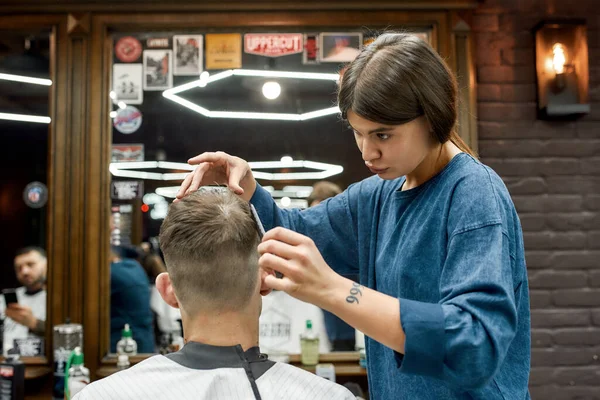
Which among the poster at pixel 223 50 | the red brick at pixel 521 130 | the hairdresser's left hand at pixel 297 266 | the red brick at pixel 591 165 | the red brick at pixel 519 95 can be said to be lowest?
the hairdresser's left hand at pixel 297 266

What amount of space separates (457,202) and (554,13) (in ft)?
7.53

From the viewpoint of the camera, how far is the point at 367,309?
90 cm

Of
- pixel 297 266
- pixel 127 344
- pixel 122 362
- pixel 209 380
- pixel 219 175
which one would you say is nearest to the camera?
pixel 297 266

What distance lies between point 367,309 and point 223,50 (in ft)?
7.76

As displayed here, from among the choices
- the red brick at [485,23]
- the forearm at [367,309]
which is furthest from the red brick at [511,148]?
the forearm at [367,309]

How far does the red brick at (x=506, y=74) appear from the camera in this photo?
292 centimetres

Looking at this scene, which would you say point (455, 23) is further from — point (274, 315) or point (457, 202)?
point (457, 202)

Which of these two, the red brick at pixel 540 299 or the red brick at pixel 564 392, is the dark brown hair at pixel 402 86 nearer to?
the red brick at pixel 540 299

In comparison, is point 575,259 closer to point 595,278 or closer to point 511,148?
point 595,278

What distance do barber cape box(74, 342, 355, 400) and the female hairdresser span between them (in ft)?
0.76

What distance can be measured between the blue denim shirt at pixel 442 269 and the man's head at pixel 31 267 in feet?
6.20

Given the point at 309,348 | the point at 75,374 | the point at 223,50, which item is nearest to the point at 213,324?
the point at 75,374

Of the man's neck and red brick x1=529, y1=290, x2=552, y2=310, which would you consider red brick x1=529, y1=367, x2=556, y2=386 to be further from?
the man's neck

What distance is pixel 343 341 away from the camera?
115 inches
